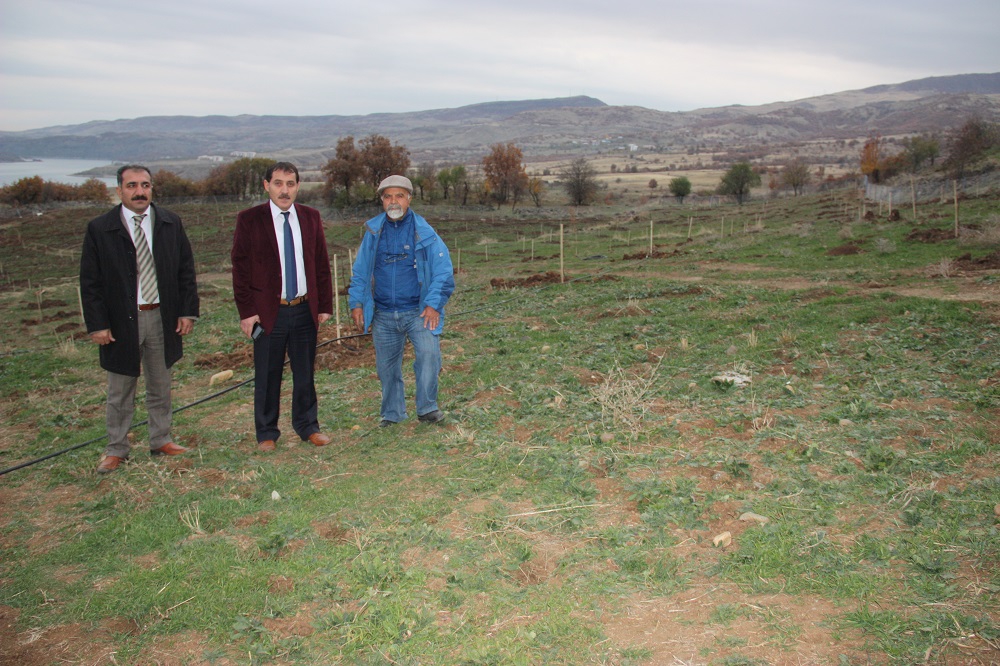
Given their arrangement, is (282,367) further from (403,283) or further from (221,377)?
(221,377)

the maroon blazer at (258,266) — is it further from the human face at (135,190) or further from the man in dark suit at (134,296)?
the human face at (135,190)

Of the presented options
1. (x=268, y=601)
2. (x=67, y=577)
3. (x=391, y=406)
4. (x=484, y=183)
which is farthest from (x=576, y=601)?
(x=484, y=183)

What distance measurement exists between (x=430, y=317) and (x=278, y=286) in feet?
4.01

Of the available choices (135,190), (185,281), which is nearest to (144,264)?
(185,281)

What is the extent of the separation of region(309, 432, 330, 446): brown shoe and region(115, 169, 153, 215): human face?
2.23 meters

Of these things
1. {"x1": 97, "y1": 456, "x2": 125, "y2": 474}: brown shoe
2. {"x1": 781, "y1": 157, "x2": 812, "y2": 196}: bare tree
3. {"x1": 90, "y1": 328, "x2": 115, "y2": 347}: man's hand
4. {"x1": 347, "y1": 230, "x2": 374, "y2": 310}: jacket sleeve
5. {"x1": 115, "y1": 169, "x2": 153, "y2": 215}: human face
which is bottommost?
{"x1": 97, "y1": 456, "x2": 125, "y2": 474}: brown shoe

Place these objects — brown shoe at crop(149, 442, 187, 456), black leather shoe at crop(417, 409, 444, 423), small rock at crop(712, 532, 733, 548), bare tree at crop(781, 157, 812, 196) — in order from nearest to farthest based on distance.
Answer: small rock at crop(712, 532, 733, 548)
brown shoe at crop(149, 442, 187, 456)
black leather shoe at crop(417, 409, 444, 423)
bare tree at crop(781, 157, 812, 196)

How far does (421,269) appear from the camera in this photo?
5.86 meters

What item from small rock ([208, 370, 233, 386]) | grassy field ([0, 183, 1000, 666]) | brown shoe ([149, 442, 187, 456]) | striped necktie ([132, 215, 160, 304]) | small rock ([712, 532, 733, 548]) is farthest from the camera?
small rock ([208, 370, 233, 386])

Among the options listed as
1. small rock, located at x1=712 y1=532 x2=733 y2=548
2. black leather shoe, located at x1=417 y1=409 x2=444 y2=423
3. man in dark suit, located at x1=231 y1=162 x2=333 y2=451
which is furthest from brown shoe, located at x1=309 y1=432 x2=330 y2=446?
small rock, located at x1=712 y1=532 x2=733 y2=548

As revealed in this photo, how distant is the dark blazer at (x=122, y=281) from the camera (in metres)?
5.32

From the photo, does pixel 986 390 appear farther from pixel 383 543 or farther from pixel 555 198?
pixel 555 198

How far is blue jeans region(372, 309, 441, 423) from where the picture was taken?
591 centimetres

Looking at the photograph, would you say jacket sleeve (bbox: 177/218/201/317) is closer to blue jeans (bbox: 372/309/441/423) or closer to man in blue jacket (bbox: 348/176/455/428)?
man in blue jacket (bbox: 348/176/455/428)
